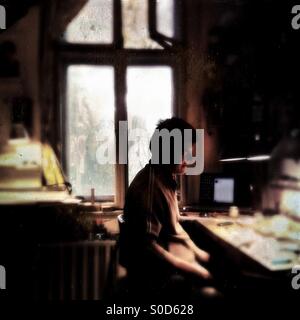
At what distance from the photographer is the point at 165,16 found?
3.54 meters

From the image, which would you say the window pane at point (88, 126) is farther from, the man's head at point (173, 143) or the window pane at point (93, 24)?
the man's head at point (173, 143)

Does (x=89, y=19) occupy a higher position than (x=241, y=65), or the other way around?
(x=89, y=19)

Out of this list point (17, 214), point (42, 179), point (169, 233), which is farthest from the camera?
point (42, 179)

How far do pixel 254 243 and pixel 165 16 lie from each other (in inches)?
85.3

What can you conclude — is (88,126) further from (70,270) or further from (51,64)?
(70,270)

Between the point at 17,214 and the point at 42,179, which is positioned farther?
the point at 42,179

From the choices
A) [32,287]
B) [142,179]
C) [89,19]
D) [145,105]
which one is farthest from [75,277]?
[89,19]

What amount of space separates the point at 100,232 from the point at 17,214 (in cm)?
70

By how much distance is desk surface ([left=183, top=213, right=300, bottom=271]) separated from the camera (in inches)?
77.5

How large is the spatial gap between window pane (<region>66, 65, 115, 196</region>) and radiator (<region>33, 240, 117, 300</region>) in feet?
1.63

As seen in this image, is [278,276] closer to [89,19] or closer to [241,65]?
[241,65]

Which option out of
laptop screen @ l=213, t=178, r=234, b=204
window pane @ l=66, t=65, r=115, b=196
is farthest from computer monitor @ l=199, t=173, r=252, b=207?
window pane @ l=66, t=65, r=115, b=196

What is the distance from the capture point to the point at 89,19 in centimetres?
318

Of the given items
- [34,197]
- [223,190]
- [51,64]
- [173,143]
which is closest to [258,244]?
[173,143]
